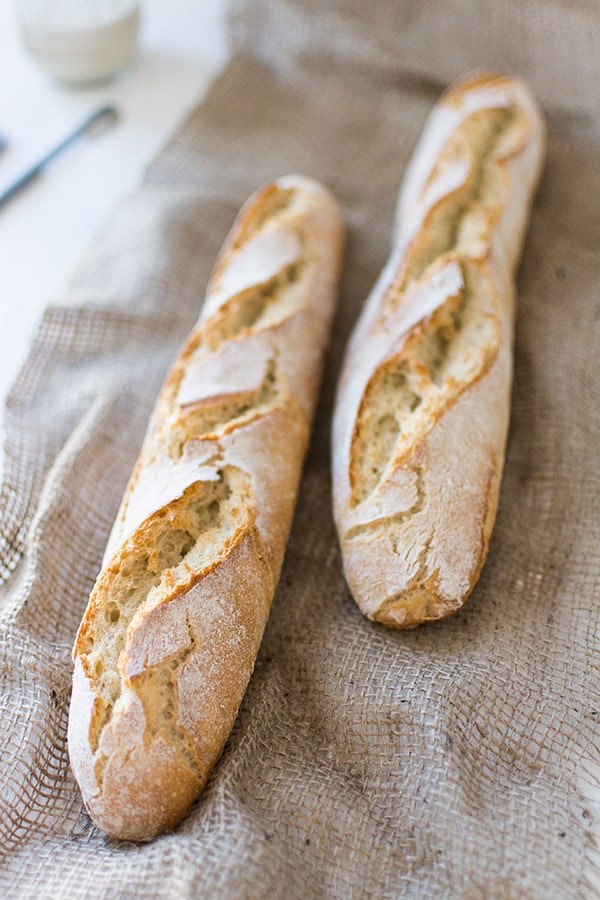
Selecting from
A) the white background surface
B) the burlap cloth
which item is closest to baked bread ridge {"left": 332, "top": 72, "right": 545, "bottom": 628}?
the burlap cloth

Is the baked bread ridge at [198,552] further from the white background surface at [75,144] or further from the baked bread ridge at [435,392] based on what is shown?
the white background surface at [75,144]

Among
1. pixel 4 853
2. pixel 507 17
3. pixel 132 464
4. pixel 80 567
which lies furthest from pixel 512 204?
pixel 4 853

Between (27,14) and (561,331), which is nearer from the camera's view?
(561,331)

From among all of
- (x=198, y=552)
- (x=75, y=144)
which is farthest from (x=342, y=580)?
(x=75, y=144)

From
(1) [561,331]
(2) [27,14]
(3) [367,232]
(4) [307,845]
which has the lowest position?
(1) [561,331]

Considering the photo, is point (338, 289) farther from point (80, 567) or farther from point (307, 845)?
point (307, 845)

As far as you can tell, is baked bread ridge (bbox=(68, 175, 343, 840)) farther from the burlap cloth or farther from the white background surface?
the white background surface

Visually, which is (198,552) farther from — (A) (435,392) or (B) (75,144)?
(B) (75,144)

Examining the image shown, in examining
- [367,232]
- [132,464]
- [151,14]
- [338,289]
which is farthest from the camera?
[151,14]
